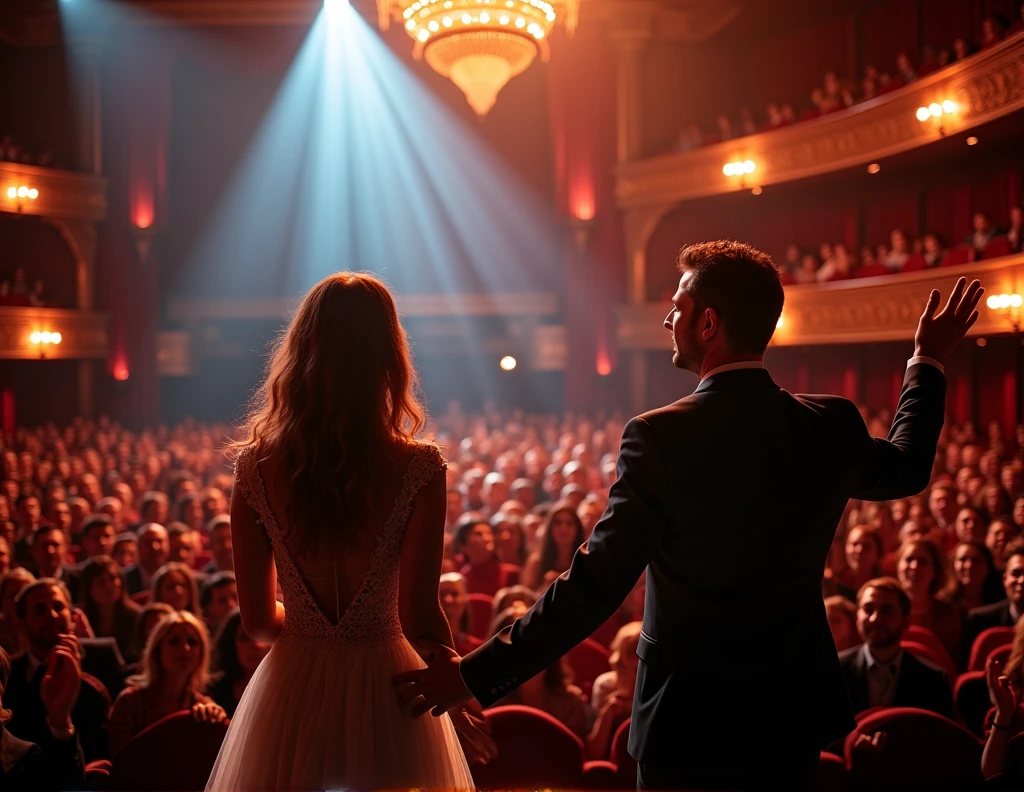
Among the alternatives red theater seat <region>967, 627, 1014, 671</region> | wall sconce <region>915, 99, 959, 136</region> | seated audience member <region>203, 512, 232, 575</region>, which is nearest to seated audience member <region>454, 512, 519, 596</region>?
seated audience member <region>203, 512, 232, 575</region>

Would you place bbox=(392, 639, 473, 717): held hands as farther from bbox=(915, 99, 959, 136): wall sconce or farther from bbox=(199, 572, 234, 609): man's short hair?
bbox=(915, 99, 959, 136): wall sconce

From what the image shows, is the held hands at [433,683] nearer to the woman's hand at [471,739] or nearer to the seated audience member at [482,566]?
the woman's hand at [471,739]

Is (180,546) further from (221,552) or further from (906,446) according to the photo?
(906,446)

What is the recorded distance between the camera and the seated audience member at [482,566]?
6430 millimetres

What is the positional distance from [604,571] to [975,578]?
4.28m

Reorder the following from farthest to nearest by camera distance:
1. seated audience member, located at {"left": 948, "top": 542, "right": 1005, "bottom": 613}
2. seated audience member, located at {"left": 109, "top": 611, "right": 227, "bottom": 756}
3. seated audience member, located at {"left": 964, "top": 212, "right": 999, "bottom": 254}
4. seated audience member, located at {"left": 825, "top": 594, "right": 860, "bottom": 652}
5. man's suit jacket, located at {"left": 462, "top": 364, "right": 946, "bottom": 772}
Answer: seated audience member, located at {"left": 964, "top": 212, "right": 999, "bottom": 254}
seated audience member, located at {"left": 948, "top": 542, "right": 1005, "bottom": 613}
seated audience member, located at {"left": 825, "top": 594, "right": 860, "bottom": 652}
seated audience member, located at {"left": 109, "top": 611, "right": 227, "bottom": 756}
man's suit jacket, located at {"left": 462, "top": 364, "right": 946, "bottom": 772}

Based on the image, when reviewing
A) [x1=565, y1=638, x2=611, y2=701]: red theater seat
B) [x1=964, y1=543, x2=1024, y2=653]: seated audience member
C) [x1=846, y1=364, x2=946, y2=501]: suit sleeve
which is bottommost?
[x1=565, y1=638, x2=611, y2=701]: red theater seat

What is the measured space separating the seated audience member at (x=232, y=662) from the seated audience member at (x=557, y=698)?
1095 millimetres

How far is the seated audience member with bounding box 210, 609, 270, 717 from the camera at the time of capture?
4250 mm

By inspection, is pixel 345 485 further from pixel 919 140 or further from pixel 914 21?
pixel 914 21

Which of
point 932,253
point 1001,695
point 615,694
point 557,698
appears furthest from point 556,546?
point 932,253

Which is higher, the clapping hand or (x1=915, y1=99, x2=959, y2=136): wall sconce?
(x1=915, y1=99, x2=959, y2=136): wall sconce

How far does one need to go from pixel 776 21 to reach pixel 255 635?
18188 mm

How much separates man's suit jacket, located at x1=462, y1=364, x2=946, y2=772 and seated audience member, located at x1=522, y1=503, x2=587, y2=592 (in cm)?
419
